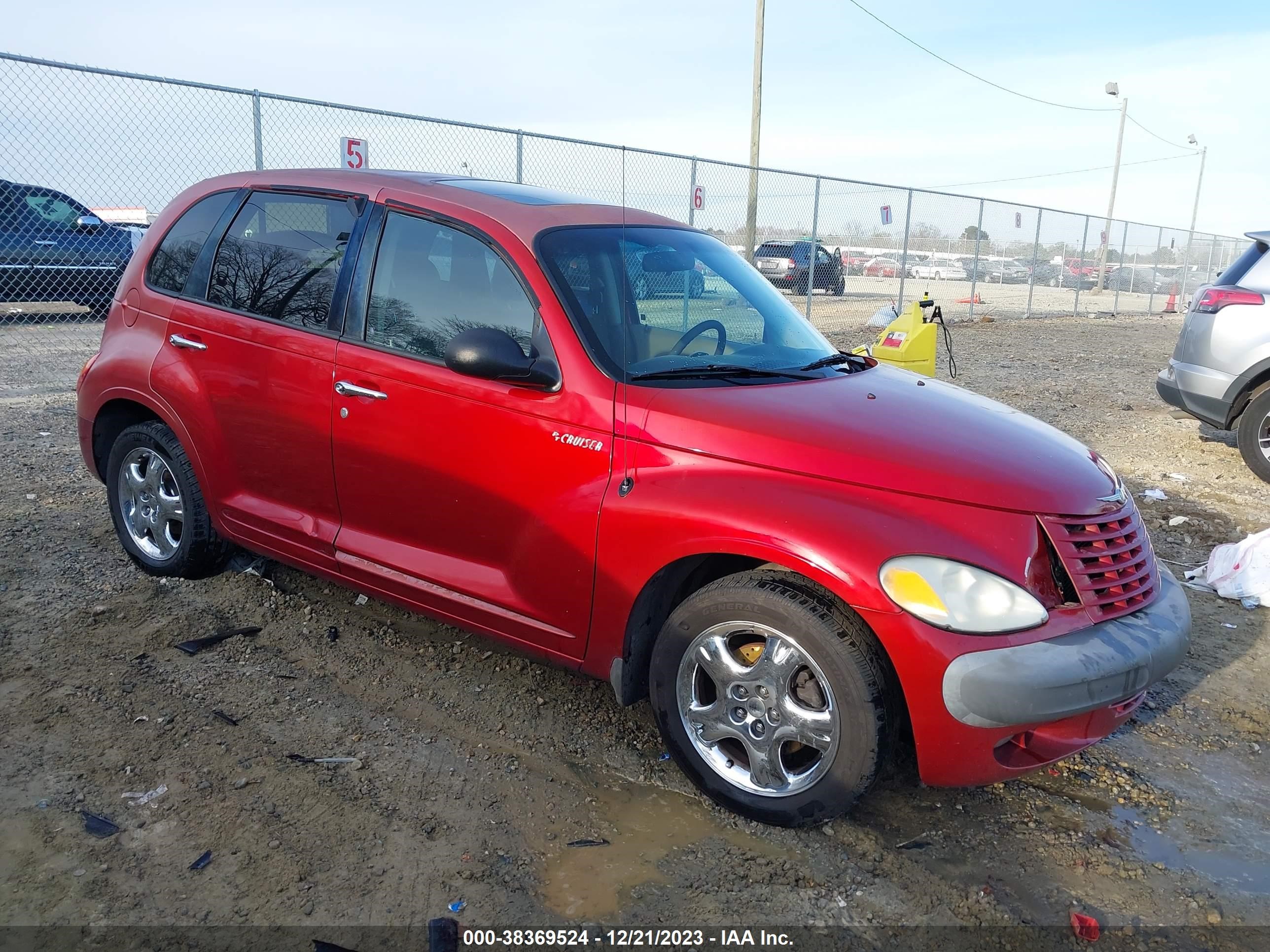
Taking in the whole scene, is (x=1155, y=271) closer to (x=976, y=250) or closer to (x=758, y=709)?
(x=976, y=250)

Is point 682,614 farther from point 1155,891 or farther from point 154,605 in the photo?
point 154,605

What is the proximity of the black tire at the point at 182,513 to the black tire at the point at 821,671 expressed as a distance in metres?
2.41

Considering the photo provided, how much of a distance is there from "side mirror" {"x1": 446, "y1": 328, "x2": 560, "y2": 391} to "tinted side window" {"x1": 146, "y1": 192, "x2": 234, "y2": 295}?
1.78 meters

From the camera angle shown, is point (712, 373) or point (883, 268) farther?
point (883, 268)

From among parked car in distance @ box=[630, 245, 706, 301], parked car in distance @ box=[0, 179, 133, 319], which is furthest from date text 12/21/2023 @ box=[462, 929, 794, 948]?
parked car in distance @ box=[0, 179, 133, 319]

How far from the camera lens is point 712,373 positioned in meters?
3.30

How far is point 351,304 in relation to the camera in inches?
143

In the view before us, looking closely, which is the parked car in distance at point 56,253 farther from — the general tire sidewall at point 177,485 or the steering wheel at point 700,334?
the steering wheel at point 700,334

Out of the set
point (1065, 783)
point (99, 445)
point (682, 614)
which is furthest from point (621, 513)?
point (99, 445)

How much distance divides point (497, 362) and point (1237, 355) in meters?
6.69

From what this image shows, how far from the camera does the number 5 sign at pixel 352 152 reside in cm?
902

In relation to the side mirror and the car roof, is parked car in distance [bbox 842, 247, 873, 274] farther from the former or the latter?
the side mirror

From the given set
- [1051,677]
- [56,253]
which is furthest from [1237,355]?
[56,253]

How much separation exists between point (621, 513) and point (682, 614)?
372mm
